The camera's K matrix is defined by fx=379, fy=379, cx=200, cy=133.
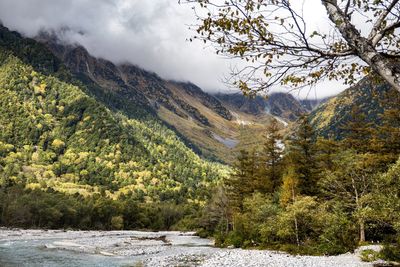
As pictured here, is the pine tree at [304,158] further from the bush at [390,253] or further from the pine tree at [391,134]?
the bush at [390,253]

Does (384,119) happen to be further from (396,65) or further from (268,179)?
(396,65)

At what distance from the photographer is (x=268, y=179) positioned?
62000 millimetres

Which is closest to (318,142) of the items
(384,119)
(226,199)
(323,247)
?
(384,119)

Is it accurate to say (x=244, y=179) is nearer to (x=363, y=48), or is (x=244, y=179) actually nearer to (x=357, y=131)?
(x=357, y=131)

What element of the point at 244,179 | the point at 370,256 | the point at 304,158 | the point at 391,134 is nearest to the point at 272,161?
the point at 244,179

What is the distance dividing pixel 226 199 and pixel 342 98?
2939 inches

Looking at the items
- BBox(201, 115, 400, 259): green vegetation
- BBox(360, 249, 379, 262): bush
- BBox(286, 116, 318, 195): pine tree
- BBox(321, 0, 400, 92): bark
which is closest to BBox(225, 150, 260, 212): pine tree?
BBox(201, 115, 400, 259): green vegetation

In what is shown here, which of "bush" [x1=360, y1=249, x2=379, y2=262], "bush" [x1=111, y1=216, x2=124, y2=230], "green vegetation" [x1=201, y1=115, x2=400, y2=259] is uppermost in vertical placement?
"green vegetation" [x1=201, y1=115, x2=400, y2=259]

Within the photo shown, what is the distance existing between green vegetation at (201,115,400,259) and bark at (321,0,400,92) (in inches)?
694

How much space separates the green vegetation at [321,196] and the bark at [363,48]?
17.6 meters

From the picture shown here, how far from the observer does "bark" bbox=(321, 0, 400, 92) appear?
5855 mm

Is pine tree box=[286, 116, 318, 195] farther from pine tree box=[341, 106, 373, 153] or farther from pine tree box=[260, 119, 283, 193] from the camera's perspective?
pine tree box=[341, 106, 373, 153]

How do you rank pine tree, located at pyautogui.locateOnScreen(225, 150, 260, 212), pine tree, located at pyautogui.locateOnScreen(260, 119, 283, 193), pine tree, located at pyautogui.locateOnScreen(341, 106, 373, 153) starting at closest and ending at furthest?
pine tree, located at pyautogui.locateOnScreen(341, 106, 373, 153) → pine tree, located at pyautogui.locateOnScreen(260, 119, 283, 193) → pine tree, located at pyautogui.locateOnScreen(225, 150, 260, 212)

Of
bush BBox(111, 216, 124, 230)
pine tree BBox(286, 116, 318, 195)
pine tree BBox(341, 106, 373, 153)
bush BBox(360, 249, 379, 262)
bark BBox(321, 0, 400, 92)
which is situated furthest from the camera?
bush BBox(111, 216, 124, 230)
